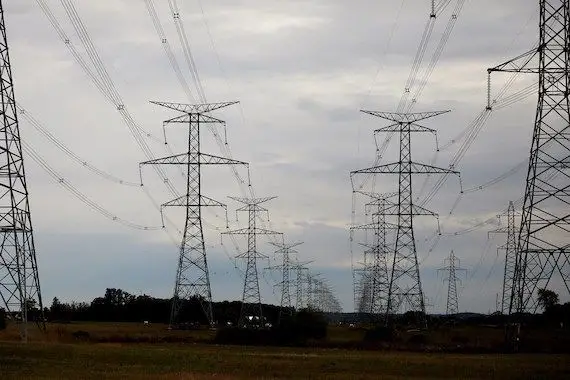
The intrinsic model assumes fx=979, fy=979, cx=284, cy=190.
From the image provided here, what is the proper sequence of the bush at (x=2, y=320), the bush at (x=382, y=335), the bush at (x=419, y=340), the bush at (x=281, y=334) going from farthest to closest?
1. the bush at (x=382, y=335)
2. the bush at (x=281, y=334)
3. the bush at (x=419, y=340)
4. the bush at (x=2, y=320)

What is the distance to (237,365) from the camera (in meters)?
54.9

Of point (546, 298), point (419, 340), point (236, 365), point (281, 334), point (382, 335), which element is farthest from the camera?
point (546, 298)

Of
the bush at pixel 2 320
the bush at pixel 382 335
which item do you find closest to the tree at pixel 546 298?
the bush at pixel 382 335

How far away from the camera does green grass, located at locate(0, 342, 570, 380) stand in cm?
4706

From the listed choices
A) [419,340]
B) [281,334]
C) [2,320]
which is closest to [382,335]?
[419,340]

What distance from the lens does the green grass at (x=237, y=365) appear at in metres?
47.1

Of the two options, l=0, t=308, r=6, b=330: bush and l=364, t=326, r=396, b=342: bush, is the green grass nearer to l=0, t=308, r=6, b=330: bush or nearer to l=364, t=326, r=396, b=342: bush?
l=0, t=308, r=6, b=330: bush

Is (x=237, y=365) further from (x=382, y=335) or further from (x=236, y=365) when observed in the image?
(x=382, y=335)

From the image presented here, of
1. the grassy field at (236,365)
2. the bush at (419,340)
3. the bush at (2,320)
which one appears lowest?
the grassy field at (236,365)

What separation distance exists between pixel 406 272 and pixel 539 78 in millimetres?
31285

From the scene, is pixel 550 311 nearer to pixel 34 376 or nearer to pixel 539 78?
pixel 539 78

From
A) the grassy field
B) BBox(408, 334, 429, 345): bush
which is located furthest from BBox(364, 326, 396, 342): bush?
the grassy field

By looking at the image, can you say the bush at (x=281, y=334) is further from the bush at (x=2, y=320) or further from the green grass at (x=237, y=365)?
the green grass at (x=237, y=365)

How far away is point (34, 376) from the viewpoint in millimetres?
42438
